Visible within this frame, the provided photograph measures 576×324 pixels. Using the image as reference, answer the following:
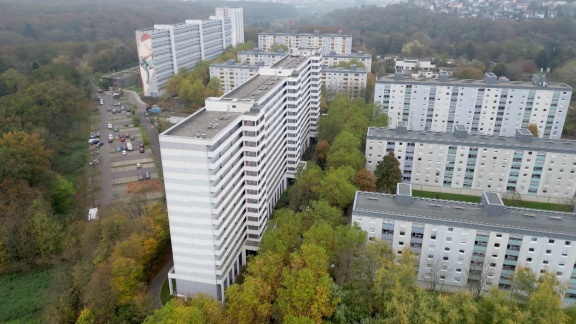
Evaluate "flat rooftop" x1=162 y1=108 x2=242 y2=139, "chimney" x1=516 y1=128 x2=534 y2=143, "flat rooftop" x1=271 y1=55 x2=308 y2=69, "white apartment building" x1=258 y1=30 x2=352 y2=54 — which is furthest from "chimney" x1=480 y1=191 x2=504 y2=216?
"white apartment building" x1=258 y1=30 x2=352 y2=54

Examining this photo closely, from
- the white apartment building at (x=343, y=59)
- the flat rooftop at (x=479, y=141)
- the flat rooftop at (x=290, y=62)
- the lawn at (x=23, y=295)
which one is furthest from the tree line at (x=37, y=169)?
the white apartment building at (x=343, y=59)

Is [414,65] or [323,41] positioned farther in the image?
[323,41]

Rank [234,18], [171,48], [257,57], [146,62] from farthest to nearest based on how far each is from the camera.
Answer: [234,18]
[171,48]
[257,57]
[146,62]

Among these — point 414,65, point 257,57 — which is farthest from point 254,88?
point 414,65

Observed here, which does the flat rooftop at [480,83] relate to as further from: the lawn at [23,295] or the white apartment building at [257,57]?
the lawn at [23,295]

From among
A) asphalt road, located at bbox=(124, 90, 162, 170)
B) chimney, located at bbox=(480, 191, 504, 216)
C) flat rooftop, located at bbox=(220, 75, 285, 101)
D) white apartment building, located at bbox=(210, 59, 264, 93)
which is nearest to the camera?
chimney, located at bbox=(480, 191, 504, 216)

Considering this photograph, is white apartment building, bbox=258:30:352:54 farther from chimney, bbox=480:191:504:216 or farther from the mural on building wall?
chimney, bbox=480:191:504:216

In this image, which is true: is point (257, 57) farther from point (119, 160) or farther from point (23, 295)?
point (23, 295)
